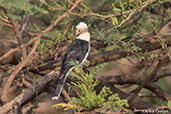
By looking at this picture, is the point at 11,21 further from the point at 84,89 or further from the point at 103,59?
the point at 103,59

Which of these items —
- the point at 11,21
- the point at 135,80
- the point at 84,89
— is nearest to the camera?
the point at 84,89

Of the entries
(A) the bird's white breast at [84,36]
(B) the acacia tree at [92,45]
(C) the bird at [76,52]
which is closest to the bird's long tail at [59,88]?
(C) the bird at [76,52]

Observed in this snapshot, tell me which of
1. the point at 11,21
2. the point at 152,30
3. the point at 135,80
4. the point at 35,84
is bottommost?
the point at 135,80

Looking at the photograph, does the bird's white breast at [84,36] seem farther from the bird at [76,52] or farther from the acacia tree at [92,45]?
the acacia tree at [92,45]

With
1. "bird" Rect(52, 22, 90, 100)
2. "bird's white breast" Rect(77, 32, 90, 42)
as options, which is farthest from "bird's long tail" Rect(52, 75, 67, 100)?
"bird's white breast" Rect(77, 32, 90, 42)

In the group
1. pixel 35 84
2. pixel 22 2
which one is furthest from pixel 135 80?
pixel 22 2

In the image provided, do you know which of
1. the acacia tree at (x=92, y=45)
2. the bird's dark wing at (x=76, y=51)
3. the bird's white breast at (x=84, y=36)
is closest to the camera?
the acacia tree at (x=92, y=45)

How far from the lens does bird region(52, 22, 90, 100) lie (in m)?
3.98

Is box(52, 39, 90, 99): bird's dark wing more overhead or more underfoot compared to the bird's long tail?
more overhead

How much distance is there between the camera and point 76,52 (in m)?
4.51

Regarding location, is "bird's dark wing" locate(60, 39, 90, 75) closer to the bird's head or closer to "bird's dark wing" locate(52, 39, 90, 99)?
"bird's dark wing" locate(52, 39, 90, 99)

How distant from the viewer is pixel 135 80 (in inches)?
213

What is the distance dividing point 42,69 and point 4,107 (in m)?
1.17

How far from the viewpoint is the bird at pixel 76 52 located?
Answer: 398cm
